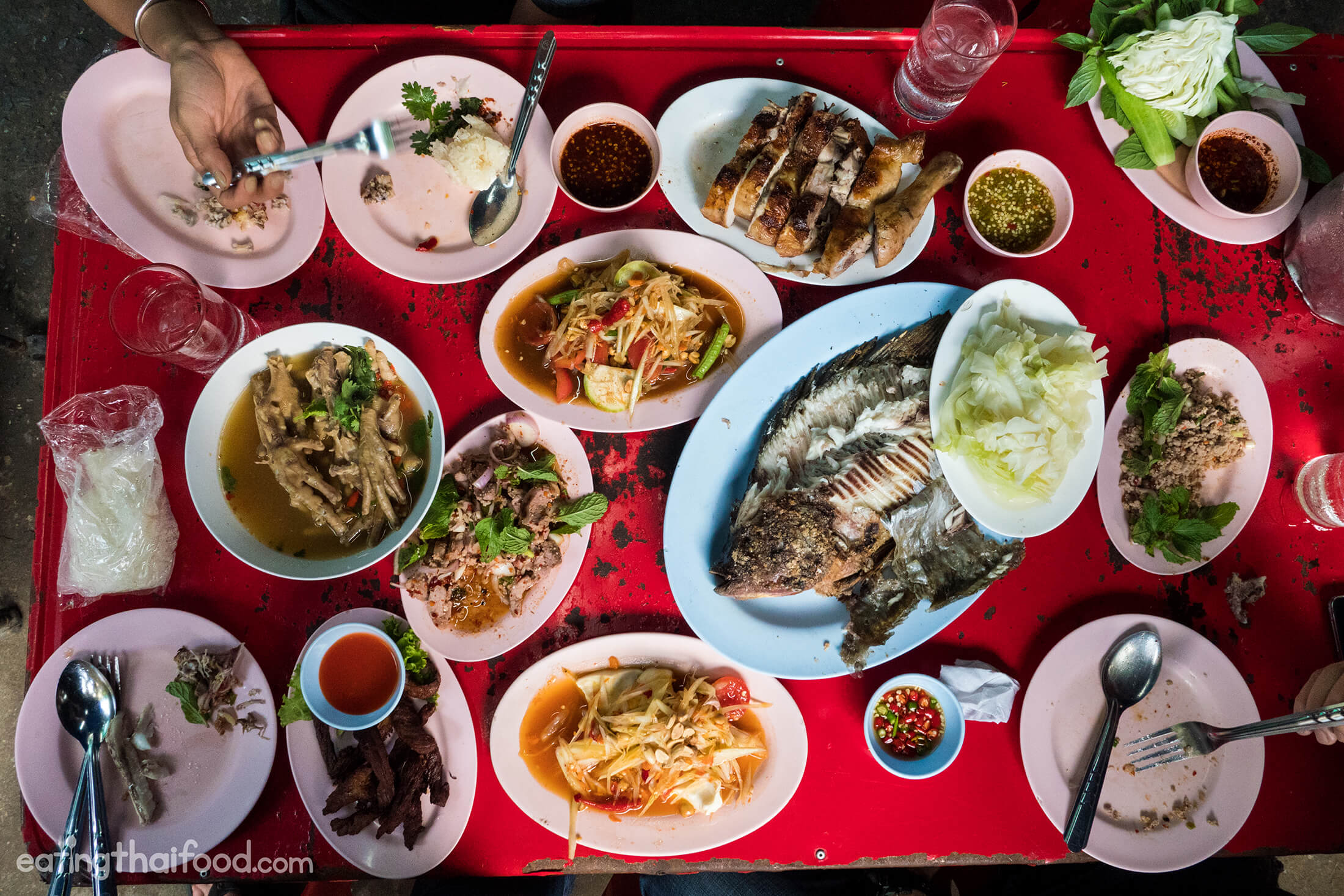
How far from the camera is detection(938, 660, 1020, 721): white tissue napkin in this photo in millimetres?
2631

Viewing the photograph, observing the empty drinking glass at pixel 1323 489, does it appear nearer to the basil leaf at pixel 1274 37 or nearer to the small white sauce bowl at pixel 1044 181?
the small white sauce bowl at pixel 1044 181

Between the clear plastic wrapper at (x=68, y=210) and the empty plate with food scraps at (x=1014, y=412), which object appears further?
the clear plastic wrapper at (x=68, y=210)

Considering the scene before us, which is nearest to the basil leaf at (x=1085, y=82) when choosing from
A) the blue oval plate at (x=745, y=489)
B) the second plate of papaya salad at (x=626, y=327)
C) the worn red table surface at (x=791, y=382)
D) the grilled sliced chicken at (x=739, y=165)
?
the worn red table surface at (x=791, y=382)

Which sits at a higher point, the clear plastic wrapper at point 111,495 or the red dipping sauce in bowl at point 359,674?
the clear plastic wrapper at point 111,495

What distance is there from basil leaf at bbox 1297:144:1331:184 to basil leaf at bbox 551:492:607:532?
3.27 metres

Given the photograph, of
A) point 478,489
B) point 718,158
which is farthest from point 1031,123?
point 478,489

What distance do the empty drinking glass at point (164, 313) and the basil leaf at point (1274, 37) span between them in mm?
4319

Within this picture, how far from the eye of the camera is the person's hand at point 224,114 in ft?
8.25

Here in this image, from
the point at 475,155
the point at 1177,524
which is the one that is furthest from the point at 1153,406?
the point at 475,155

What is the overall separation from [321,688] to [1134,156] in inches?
154

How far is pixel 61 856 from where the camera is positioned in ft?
7.57

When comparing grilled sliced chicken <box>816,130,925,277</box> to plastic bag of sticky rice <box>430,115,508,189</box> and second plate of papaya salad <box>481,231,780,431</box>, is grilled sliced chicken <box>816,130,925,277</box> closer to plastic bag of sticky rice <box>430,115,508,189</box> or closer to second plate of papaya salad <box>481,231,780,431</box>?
second plate of papaya salad <box>481,231,780,431</box>

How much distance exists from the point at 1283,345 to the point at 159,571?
15.9 ft

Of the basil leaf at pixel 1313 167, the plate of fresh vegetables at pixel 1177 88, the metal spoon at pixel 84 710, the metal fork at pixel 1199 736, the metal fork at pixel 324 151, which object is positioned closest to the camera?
the metal fork at pixel 324 151
